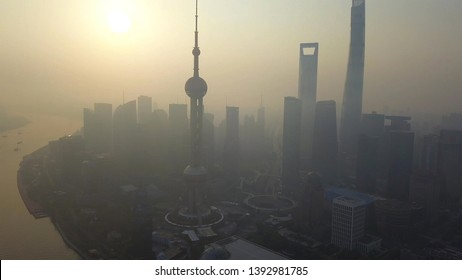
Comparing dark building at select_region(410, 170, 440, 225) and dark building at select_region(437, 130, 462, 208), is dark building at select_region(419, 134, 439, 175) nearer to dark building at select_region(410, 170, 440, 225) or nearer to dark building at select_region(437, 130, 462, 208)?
dark building at select_region(437, 130, 462, 208)

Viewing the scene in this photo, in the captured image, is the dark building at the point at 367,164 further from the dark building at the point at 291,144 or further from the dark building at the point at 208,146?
the dark building at the point at 208,146

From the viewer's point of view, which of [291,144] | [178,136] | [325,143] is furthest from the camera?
[178,136]

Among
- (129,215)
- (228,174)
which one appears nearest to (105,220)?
(129,215)

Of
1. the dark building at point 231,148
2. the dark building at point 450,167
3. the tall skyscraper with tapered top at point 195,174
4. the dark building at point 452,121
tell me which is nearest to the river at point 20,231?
the tall skyscraper with tapered top at point 195,174

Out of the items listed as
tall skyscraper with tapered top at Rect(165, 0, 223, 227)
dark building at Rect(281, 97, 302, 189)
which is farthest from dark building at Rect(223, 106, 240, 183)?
tall skyscraper with tapered top at Rect(165, 0, 223, 227)

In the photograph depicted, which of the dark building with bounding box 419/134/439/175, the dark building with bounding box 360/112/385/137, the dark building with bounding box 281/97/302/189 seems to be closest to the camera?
the dark building with bounding box 281/97/302/189

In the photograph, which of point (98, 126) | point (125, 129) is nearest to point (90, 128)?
point (98, 126)

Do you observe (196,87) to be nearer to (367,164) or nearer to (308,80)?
(367,164)
